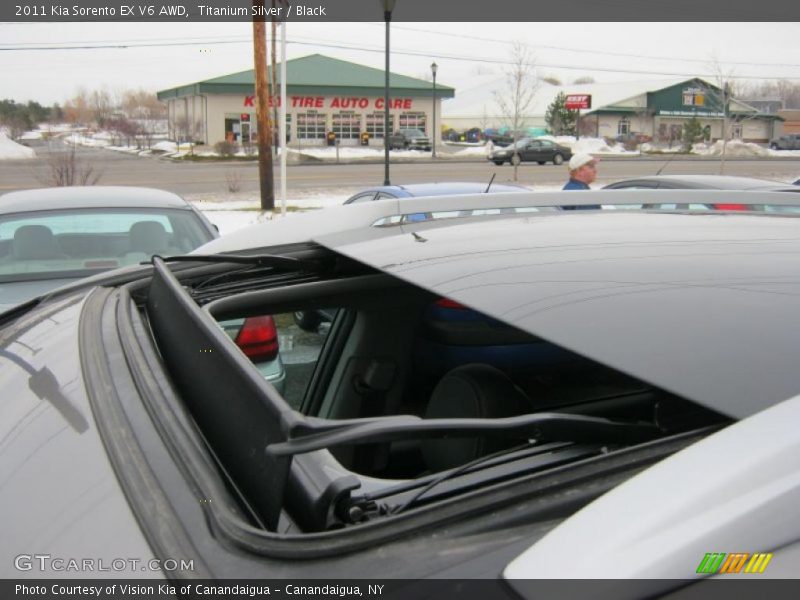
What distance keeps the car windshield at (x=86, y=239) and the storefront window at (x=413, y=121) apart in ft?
178

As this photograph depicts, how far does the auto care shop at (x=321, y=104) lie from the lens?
182 feet

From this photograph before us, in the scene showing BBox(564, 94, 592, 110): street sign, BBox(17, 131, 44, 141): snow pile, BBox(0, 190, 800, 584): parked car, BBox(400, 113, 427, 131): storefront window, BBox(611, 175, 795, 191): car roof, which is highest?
BBox(564, 94, 592, 110): street sign

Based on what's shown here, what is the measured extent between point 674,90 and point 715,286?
2952 inches

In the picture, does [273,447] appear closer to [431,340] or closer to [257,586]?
[257,586]

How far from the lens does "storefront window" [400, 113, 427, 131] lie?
59897 millimetres

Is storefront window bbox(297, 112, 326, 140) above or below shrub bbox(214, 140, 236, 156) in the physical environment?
above

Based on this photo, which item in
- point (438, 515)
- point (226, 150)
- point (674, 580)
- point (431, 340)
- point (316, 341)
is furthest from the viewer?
point (226, 150)

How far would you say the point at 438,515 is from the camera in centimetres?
112

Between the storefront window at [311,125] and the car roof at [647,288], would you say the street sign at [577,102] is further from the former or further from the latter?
the car roof at [647,288]

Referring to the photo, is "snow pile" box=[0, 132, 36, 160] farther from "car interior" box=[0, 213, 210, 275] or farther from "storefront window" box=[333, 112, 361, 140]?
"car interior" box=[0, 213, 210, 275]

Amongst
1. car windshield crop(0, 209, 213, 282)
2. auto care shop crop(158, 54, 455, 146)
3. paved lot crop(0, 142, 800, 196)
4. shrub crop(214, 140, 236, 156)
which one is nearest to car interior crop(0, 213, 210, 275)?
car windshield crop(0, 209, 213, 282)

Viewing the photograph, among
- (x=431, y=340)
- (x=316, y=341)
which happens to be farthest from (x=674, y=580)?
(x=316, y=341)

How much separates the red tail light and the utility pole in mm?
13910

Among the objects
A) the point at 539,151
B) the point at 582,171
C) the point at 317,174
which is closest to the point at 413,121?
the point at 539,151
